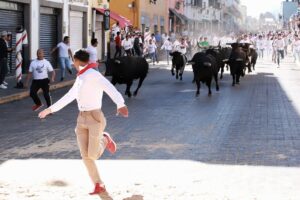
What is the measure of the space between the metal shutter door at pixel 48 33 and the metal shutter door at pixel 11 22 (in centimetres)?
248

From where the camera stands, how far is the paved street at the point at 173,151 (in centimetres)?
789

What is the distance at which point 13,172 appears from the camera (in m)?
8.85

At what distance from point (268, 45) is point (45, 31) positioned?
22537 mm

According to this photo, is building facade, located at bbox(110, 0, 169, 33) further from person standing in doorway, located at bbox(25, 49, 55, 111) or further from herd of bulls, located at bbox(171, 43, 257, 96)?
person standing in doorway, located at bbox(25, 49, 55, 111)

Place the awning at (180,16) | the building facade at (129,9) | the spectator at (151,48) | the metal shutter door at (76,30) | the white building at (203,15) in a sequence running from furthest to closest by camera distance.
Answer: the white building at (203,15) → the awning at (180,16) → the building facade at (129,9) → the spectator at (151,48) → the metal shutter door at (76,30)

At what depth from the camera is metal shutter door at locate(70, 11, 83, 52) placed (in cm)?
3297

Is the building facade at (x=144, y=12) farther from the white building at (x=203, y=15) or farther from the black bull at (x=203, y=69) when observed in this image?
the black bull at (x=203, y=69)

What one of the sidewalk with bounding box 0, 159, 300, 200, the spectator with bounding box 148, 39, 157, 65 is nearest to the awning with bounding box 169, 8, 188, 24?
the spectator with bounding box 148, 39, 157, 65

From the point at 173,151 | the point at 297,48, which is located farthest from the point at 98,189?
the point at 297,48

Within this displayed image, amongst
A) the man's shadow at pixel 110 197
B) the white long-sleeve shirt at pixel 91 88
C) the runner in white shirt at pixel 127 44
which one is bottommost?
the man's shadow at pixel 110 197

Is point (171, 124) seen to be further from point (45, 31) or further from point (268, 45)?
point (268, 45)

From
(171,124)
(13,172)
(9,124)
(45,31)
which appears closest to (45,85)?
(9,124)

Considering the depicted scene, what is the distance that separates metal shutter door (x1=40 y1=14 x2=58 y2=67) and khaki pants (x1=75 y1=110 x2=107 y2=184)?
21.7m

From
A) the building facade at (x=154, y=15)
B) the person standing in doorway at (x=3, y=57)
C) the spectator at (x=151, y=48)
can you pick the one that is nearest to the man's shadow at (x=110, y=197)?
the person standing in doorway at (x=3, y=57)
